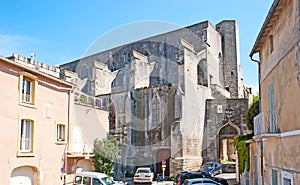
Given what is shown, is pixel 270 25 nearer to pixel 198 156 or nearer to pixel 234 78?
pixel 198 156

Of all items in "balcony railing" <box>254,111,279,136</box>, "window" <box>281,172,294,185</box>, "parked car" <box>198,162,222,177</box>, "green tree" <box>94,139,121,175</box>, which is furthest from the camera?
"parked car" <box>198,162,222,177</box>

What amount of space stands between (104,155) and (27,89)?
7997mm

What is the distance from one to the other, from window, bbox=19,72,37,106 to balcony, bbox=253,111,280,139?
448 inches

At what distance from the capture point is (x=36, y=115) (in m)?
17.7

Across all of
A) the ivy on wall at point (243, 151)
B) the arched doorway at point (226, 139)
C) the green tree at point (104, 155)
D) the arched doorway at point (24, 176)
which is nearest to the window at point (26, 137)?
the arched doorway at point (24, 176)

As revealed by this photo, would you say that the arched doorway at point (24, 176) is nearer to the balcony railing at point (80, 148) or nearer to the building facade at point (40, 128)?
the building facade at point (40, 128)

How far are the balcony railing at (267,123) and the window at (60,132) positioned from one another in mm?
11847

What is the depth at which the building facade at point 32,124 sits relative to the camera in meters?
15.8

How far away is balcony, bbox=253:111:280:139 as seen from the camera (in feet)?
33.4

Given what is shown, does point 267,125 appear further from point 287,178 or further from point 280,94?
point 287,178

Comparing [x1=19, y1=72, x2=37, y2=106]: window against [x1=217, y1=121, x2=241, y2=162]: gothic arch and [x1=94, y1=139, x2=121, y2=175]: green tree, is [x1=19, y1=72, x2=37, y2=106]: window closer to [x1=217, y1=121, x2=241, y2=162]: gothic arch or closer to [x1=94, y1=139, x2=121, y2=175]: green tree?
[x1=94, y1=139, x2=121, y2=175]: green tree

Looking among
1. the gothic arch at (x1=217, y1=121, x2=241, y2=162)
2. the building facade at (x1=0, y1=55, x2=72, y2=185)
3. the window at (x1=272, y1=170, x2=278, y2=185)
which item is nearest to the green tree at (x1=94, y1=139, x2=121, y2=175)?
the building facade at (x1=0, y1=55, x2=72, y2=185)

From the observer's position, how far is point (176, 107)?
28.0 m

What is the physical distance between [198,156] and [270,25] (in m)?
20.5
